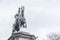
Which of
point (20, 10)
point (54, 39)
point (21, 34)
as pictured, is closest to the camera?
point (21, 34)

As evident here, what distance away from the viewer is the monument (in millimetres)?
14844

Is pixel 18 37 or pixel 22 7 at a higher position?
pixel 22 7

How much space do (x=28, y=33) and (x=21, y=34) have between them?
53 cm

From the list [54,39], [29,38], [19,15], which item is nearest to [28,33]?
[29,38]

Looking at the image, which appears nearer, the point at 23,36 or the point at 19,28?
the point at 23,36

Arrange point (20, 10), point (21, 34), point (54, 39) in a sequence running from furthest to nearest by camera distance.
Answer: point (54, 39)
point (20, 10)
point (21, 34)

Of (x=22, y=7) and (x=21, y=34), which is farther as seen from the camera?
(x=22, y=7)

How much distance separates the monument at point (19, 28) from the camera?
14.8 m

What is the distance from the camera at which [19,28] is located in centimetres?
1548

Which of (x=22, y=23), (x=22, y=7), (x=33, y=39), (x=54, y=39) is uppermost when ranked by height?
(x=22, y=7)

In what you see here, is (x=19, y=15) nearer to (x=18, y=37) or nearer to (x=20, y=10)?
(x=20, y=10)

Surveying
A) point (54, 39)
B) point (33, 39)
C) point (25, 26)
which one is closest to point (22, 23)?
point (25, 26)

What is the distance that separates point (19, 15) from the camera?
51.3ft

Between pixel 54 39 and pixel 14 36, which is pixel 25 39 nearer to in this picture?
pixel 14 36
